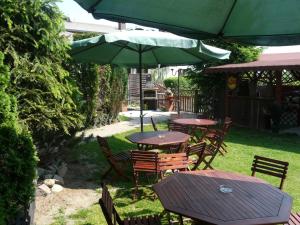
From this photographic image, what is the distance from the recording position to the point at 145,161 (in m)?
5.84

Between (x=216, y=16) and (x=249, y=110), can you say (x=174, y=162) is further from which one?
(x=249, y=110)

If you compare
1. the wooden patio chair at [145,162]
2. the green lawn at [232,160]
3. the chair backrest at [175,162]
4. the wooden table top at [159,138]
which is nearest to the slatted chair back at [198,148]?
the wooden table top at [159,138]

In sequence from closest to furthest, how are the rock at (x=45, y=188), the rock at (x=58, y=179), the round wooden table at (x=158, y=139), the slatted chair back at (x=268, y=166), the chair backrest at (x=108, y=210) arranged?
the chair backrest at (x=108, y=210) → the slatted chair back at (x=268, y=166) → the rock at (x=45, y=188) → the rock at (x=58, y=179) → the round wooden table at (x=158, y=139)

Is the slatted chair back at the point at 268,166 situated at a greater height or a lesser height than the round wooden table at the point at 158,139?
lesser

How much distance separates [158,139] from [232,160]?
2.77 meters

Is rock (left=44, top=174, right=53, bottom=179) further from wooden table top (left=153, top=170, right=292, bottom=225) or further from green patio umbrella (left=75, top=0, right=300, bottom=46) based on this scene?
green patio umbrella (left=75, top=0, right=300, bottom=46)

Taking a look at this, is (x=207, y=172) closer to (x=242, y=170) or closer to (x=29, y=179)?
(x=29, y=179)

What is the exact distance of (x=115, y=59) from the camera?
10156 millimetres

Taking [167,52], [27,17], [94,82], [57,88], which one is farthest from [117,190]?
[94,82]

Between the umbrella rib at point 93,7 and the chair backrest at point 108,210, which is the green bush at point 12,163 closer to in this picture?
the chair backrest at point 108,210

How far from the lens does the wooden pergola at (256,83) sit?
13203 millimetres

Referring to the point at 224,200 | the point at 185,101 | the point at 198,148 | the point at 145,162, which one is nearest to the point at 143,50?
the point at 198,148

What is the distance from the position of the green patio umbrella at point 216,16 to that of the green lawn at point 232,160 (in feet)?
10.9

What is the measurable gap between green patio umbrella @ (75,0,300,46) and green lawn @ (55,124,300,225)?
3.33m
